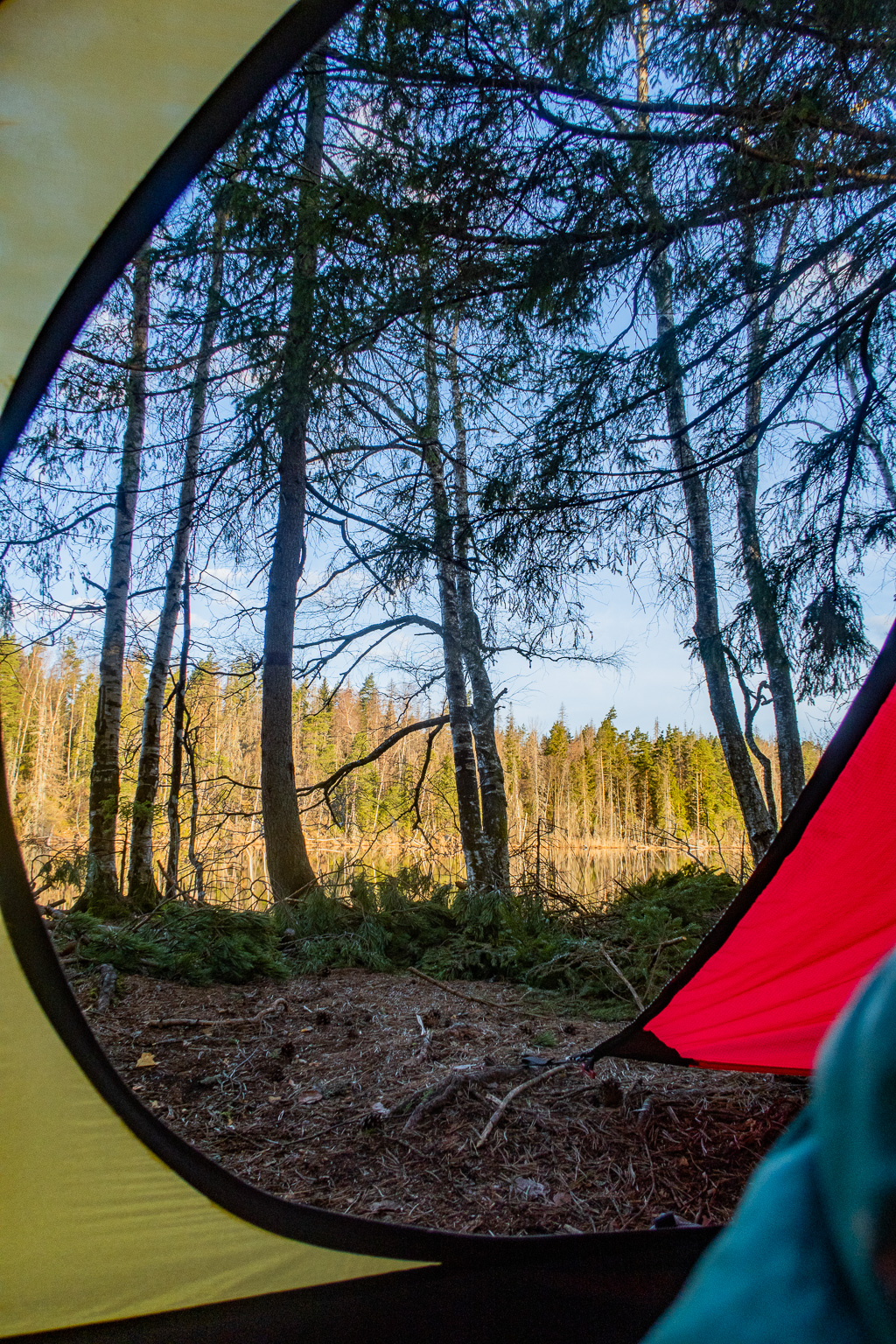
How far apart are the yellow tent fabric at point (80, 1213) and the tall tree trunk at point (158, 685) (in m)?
3.34

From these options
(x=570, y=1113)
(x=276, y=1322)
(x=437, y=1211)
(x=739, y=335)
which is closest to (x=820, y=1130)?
(x=276, y=1322)

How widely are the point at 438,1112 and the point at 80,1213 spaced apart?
1360mm

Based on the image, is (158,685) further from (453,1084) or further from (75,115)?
(75,115)

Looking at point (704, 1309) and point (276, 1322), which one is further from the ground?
point (704, 1309)

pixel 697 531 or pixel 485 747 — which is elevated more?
pixel 697 531

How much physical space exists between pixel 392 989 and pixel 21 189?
12.2 ft

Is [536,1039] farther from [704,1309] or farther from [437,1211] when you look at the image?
[704,1309]

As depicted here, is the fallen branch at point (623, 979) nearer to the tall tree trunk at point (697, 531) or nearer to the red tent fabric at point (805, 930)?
the tall tree trunk at point (697, 531)

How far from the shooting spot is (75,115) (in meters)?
1.15

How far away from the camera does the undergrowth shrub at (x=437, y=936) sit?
11.7 ft

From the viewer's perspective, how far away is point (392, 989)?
3795 millimetres

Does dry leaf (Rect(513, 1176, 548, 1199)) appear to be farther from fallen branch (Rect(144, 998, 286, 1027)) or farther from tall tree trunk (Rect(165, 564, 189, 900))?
tall tree trunk (Rect(165, 564, 189, 900))

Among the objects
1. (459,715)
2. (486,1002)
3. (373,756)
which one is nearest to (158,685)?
(373,756)

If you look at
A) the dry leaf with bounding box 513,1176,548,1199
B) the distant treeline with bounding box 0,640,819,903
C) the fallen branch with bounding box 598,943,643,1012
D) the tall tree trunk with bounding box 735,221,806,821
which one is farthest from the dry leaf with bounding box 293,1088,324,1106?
the distant treeline with bounding box 0,640,819,903
